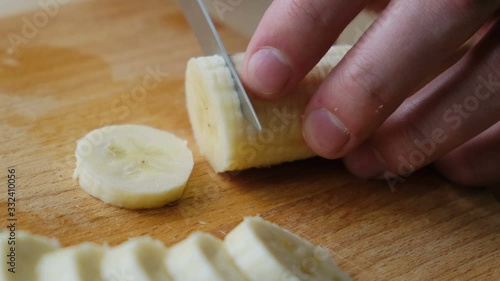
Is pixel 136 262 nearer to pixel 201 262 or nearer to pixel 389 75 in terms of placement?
pixel 201 262

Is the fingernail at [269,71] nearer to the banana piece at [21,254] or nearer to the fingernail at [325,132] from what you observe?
the fingernail at [325,132]

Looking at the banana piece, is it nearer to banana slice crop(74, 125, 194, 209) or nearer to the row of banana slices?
the row of banana slices

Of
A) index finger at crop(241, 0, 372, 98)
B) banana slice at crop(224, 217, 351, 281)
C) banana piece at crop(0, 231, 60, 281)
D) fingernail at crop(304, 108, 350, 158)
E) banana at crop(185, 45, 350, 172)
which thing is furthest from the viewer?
banana at crop(185, 45, 350, 172)

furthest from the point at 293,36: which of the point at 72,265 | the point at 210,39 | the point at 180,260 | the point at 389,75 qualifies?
the point at 72,265

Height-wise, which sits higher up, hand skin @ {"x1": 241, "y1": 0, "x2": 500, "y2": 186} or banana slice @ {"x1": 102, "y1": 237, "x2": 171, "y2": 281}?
hand skin @ {"x1": 241, "y1": 0, "x2": 500, "y2": 186}

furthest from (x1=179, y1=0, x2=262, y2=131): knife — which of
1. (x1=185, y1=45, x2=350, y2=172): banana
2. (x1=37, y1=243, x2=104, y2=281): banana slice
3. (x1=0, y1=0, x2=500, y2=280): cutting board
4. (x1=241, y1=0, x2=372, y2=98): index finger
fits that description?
(x1=37, y1=243, x2=104, y2=281): banana slice

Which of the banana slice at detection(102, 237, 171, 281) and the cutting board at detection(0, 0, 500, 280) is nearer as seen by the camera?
the banana slice at detection(102, 237, 171, 281)

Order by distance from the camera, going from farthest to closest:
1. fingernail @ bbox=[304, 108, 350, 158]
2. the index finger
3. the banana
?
the banana → fingernail @ bbox=[304, 108, 350, 158] → the index finger
